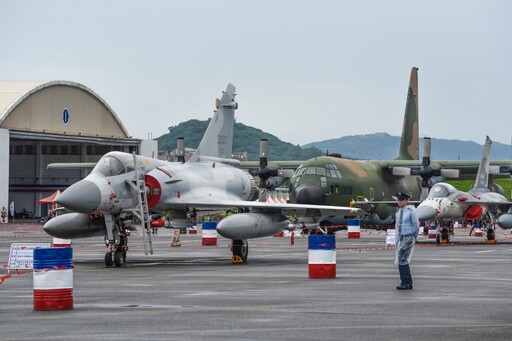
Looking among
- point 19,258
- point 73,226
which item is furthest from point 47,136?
point 19,258

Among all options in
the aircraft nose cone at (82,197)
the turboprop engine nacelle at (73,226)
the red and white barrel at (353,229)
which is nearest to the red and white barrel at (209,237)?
the red and white barrel at (353,229)

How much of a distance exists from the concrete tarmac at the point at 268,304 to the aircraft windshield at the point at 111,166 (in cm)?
252

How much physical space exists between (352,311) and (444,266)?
12.1 meters

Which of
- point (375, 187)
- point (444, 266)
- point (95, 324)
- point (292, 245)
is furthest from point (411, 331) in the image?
point (375, 187)

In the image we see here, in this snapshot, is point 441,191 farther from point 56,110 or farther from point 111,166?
point 56,110

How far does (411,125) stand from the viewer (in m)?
60.6

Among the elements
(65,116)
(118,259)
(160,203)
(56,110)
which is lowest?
(118,259)

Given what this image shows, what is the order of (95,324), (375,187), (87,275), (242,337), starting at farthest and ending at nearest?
(375,187), (87,275), (95,324), (242,337)

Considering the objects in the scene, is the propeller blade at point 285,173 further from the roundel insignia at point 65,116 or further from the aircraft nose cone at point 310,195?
the roundel insignia at point 65,116

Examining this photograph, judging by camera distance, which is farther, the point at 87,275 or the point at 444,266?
the point at 444,266

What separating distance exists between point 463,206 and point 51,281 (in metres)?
30.8

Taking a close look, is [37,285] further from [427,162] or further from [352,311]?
[427,162]

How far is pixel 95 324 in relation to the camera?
44.6 feet

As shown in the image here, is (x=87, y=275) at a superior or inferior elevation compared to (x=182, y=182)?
inferior
